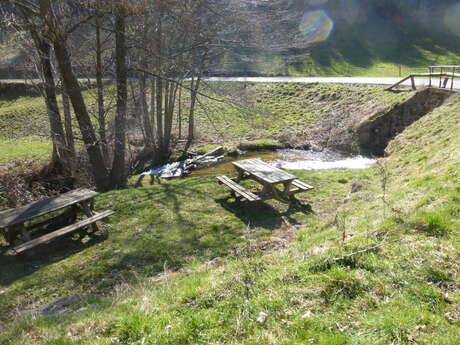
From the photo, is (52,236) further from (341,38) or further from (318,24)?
(318,24)

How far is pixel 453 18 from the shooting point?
5103cm

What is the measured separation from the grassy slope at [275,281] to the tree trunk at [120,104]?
378 cm

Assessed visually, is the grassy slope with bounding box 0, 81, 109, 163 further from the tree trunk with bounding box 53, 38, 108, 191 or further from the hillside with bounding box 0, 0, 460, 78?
the tree trunk with bounding box 53, 38, 108, 191

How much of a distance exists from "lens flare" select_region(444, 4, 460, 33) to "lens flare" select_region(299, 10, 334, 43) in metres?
15.7

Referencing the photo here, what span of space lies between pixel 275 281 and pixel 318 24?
5241cm

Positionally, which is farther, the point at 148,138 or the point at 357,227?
the point at 148,138

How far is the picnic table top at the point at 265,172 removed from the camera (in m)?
8.90

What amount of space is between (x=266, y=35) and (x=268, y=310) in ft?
41.5

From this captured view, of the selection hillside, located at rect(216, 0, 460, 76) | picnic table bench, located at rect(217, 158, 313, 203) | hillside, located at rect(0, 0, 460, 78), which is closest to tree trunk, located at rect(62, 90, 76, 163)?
hillside, located at rect(0, 0, 460, 78)

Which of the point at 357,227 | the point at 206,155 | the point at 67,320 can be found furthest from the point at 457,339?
the point at 206,155

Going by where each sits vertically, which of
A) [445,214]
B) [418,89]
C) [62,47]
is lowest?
[445,214]

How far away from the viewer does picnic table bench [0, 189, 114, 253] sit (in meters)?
6.81

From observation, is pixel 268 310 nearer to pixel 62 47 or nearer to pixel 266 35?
pixel 62 47

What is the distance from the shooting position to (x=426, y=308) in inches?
131
